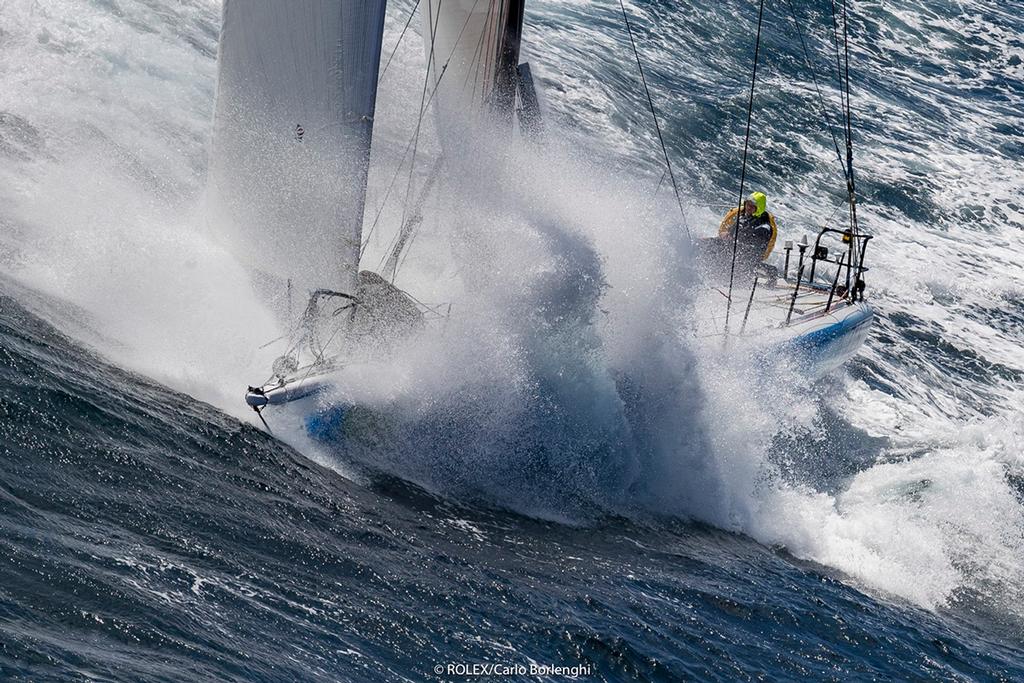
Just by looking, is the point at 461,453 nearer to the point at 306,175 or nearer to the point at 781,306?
the point at 306,175

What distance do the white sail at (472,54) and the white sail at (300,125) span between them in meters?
1.79

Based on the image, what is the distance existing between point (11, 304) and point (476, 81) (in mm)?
3910

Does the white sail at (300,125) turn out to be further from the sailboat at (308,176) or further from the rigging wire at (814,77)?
the rigging wire at (814,77)

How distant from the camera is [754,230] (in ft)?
40.8

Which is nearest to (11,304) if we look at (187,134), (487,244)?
(487,244)

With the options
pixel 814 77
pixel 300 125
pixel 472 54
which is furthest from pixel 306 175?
pixel 814 77

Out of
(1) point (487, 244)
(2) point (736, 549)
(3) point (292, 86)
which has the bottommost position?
(2) point (736, 549)

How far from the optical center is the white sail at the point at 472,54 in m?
9.58

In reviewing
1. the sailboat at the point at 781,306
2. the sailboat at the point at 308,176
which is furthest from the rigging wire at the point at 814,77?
the sailboat at the point at 308,176

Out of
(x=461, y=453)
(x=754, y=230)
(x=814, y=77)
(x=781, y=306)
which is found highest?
(x=814, y=77)

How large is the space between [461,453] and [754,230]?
18.3 feet

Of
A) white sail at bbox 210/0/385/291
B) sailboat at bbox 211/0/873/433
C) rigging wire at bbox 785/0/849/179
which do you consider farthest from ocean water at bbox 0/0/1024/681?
rigging wire at bbox 785/0/849/179

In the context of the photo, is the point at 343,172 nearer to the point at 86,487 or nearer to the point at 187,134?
the point at 86,487

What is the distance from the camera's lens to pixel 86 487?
606cm
